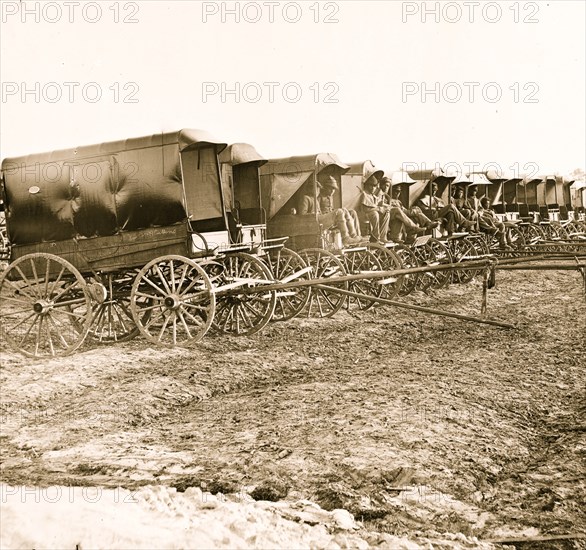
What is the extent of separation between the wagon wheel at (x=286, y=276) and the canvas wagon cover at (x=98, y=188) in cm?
214

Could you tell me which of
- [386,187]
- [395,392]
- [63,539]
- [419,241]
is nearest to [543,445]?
[395,392]

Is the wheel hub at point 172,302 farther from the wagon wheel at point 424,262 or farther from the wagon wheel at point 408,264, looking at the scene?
the wagon wheel at point 424,262

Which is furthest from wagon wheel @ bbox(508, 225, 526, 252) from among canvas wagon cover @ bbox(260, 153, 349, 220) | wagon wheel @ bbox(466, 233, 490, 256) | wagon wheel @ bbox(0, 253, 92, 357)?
wagon wheel @ bbox(0, 253, 92, 357)

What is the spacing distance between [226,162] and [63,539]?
7540mm

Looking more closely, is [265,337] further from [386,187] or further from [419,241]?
[386,187]

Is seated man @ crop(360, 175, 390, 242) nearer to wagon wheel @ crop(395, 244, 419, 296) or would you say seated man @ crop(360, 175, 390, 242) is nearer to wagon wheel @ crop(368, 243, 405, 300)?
wagon wheel @ crop(395, 244, 419, 296)

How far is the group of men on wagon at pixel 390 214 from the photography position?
1076 centimetres

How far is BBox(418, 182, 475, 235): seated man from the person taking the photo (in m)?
13.9

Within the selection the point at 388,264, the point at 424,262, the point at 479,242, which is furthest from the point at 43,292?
the point at 479,242

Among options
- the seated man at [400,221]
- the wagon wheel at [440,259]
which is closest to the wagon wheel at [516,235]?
the seated man at [400,221]

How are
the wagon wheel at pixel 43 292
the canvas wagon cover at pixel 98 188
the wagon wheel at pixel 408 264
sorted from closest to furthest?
the wagon wheel at pixel 43 292 → the canvas wagon cover at pixel 98 188 → the wagon wheel at pixel 408 264

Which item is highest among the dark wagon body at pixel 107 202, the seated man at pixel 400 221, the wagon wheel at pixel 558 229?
the dark wagon body at pixel 107 202

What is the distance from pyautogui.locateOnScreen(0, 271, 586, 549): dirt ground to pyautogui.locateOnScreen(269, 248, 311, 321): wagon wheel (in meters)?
1.01

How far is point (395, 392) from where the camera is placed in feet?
17.5
